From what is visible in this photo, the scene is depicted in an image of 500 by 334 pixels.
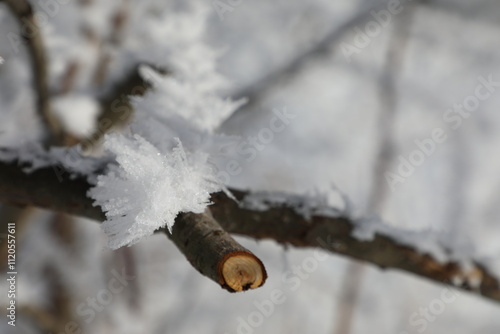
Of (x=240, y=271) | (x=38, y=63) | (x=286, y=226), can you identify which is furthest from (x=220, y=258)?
(x=38, y=63)

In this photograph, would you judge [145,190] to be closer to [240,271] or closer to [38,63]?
[240,271]

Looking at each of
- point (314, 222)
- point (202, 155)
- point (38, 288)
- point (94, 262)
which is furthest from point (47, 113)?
point (94, 262)

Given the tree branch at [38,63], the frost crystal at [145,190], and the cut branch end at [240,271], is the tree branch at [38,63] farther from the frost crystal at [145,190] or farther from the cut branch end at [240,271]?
the cut branch end at [240,271]

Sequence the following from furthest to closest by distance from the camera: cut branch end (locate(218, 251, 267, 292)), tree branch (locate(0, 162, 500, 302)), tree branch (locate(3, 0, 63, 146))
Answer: tree branch (locate(3, 0, 63, 146)) < tree branch (locate(0, 162, 500, 302)) < cut branch end (locate(218, 251, 267, 292))

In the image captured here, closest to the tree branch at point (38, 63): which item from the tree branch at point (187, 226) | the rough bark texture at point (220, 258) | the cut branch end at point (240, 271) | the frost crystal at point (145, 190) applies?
the tree branch at point (187, 226)

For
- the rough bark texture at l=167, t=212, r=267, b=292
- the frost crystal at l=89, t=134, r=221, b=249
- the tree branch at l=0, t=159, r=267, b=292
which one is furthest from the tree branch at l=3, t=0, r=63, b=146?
the rough bark texture at l=167, t=212, r=267, b=292

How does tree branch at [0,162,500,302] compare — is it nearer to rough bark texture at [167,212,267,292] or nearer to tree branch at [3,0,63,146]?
rough bark texture at [167,212,267,292]
